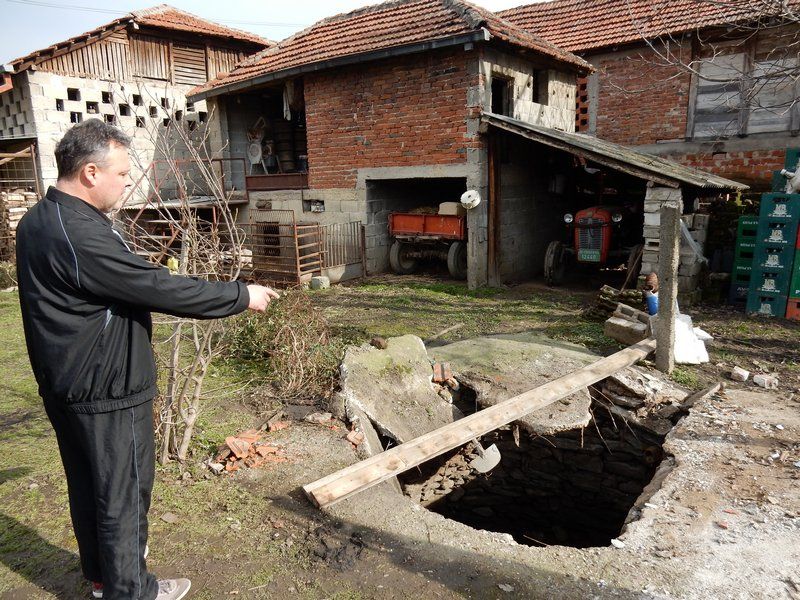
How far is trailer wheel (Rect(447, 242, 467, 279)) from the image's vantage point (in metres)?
11.6

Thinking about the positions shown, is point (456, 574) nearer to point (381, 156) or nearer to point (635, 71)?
point (381, 156)

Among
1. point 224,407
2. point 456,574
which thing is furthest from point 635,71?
point 456,574

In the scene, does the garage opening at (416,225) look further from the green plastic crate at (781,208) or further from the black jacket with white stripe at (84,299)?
the black jacket with white stripe at (84,299)

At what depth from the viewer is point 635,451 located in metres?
5.46

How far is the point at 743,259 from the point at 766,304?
0.92 metres

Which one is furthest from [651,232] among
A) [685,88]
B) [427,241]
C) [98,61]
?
[98,61]

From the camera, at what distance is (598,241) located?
34.8 feet

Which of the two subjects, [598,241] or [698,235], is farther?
[598,241]

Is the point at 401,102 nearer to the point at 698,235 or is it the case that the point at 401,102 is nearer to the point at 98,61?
the point at 698,235

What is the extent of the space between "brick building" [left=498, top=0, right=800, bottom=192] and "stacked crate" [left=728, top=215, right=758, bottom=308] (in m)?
4.53

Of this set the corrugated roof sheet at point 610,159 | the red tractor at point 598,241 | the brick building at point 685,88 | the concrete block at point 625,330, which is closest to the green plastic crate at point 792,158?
the corrugated roof sheet at point 610,159

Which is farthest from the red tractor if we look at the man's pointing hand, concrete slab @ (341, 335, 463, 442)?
the man's pointing hand

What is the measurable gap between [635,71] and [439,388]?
40.1ft

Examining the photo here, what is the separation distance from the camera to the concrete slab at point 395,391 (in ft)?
16.8
